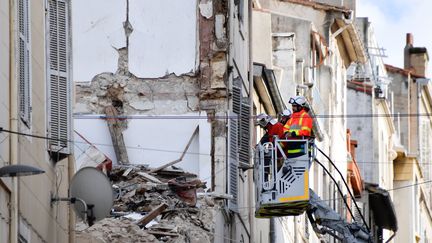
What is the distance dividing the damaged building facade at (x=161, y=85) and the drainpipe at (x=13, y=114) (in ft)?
38.1

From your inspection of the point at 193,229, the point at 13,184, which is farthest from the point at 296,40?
the point at 13,184

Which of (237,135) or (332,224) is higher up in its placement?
(237,135)

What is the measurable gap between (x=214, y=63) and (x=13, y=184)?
12396 millimetres

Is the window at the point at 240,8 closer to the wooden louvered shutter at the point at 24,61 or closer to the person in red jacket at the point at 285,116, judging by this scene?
the person in red jacket at the point at 285,116

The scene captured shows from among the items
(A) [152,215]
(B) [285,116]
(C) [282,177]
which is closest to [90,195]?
(B) [285,116]

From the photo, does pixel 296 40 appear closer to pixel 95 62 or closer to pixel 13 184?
pixel 95 62

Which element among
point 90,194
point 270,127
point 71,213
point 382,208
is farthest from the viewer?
point 382,208

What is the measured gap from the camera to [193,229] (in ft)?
100

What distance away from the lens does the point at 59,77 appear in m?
24.0

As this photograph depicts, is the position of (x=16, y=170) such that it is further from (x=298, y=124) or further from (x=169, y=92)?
(x=169, y=92)

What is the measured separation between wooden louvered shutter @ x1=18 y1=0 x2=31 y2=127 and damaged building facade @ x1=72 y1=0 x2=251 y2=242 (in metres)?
10.5

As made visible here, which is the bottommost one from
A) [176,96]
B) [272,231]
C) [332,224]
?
[272,231]

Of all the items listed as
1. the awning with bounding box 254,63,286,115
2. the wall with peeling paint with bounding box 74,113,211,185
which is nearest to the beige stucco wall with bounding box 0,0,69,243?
the wall with peeling paint with bounding box 74,113,211,185

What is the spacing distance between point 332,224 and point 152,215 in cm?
273
